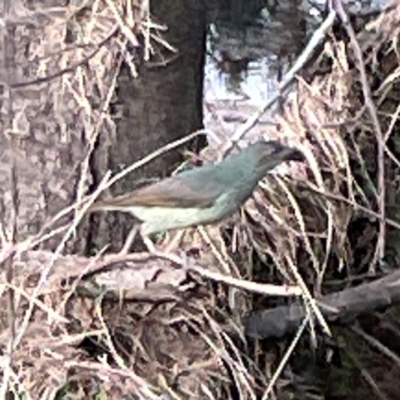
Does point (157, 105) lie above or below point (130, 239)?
above

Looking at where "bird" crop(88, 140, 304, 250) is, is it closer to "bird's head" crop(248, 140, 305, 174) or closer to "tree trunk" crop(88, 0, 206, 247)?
"bird's head" crop(248, 140, 305, 174)

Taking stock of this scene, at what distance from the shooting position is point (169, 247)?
1174 millimetres

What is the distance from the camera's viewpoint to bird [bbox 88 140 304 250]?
1.09 m

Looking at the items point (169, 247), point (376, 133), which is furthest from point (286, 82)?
point (169, 247)

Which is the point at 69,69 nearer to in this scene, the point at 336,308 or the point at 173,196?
the point at 173,196

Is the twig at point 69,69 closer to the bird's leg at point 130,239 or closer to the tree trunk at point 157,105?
the tree trunk at point 157,105

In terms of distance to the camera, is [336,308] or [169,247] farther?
[169,247]

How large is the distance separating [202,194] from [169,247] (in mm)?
106

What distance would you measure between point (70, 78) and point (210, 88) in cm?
44

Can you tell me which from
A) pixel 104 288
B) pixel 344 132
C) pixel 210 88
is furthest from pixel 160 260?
pixel 210 88

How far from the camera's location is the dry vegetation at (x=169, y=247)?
108cm

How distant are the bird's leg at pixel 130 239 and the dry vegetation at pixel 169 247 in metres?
0.02

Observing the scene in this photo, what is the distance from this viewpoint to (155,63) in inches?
47.9

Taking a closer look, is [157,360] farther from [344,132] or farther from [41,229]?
[344,132]
